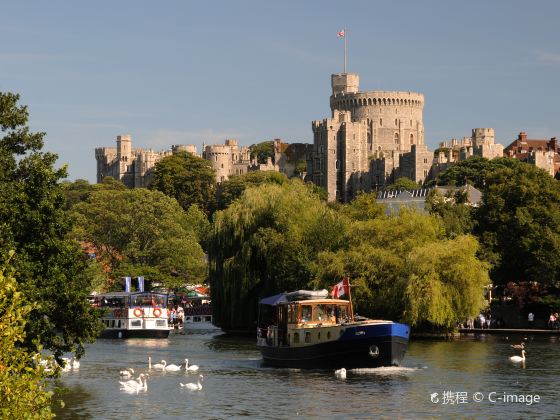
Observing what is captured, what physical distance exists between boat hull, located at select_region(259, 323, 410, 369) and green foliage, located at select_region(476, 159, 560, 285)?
31.8 metres

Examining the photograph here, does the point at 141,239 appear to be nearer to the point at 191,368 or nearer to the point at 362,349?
the point at 191,368

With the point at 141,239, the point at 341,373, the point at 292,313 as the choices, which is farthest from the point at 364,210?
the point at 341,373

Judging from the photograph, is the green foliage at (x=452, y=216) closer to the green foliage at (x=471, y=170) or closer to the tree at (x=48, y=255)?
the tree at (x=48, y=255)

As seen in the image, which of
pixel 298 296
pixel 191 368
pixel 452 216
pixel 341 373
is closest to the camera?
pixel 341 373

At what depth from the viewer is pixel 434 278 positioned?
68750 millimetres

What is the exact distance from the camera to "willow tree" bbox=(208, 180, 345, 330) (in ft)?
248

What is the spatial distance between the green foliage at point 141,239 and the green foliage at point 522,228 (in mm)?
29301

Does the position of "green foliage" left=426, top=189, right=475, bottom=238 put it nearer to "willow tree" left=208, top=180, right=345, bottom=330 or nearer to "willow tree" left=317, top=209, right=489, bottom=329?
"willow tree" left=317, top=209, right=489, bottom=329

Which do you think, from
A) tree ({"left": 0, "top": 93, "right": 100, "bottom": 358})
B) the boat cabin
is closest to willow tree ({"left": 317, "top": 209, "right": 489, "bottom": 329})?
the boat cabin

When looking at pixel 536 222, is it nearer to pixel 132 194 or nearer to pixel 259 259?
pixel 259 259

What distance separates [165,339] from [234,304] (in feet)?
22.9

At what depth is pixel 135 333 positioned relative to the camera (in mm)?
82750

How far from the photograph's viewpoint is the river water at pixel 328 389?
40.6 metres

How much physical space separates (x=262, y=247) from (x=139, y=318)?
40.0 ft
